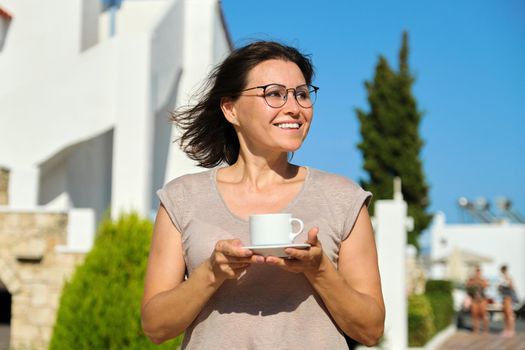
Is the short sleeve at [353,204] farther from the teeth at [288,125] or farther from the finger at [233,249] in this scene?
the finger at [233,249]

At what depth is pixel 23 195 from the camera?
10.1 metres

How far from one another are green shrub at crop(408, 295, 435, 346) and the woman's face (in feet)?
39.1

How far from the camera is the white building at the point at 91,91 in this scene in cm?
1068

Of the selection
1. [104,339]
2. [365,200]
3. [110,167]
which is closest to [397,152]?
[110,167]

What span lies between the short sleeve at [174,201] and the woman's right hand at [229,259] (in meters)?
0.28

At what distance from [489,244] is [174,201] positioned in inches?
1602

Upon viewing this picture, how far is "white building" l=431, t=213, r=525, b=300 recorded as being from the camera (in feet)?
133

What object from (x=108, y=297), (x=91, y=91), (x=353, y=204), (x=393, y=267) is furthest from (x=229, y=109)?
(x=393, y=267)

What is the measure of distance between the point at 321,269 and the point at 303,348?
26 cm

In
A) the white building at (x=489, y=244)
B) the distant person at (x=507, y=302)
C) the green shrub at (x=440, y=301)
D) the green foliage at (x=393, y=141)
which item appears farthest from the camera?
the white building at (x=489, y=244)

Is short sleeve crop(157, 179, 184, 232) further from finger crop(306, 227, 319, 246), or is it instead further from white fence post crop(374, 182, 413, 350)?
white fence post crop(374, 182, 413, 350)

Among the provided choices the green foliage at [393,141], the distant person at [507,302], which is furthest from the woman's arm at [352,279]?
the green foliage at [393,141]

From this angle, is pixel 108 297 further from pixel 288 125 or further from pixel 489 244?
pixel 489 244

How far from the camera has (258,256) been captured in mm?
2143
